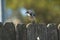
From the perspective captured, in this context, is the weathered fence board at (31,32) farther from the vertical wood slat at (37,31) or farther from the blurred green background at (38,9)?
the blurred green background at (38,9)

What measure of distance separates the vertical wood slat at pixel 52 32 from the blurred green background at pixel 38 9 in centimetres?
256

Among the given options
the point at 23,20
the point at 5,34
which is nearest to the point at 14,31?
the point at 5,34

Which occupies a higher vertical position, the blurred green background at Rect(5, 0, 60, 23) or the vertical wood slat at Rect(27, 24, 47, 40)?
the blurred green background at Rect(5, 0, 60, 23)

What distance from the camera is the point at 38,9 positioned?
13.5ft

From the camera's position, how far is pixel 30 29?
143 cm

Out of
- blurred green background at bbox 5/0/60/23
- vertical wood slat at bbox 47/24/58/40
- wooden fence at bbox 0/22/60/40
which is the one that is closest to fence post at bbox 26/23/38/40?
wooden fence at bbox 0/22/60/40

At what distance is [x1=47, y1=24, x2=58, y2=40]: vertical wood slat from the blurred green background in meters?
2.56

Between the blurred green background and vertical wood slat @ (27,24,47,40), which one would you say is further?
the blurred green background

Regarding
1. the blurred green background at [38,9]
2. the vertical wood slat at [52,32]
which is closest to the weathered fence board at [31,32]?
the vertical wood slat at [52,32]

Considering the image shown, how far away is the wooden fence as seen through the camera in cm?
142

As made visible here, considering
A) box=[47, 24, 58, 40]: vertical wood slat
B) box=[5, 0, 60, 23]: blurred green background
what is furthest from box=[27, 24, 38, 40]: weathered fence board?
box=[5, 0, 60, 23]: blurred green background

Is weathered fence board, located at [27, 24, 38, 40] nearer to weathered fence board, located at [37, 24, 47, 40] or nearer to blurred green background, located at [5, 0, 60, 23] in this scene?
weathered fence board, located at [37, 24, 47, 40]

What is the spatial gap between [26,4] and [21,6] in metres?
0.13

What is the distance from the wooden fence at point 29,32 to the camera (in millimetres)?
1423
